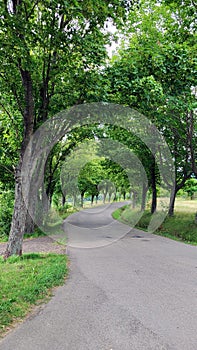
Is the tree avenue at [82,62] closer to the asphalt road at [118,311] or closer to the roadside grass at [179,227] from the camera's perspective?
the asphalt road at [118,311]

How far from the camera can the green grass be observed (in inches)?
175

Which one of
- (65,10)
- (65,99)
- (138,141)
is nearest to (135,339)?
(65,10)

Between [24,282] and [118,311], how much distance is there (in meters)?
2.35

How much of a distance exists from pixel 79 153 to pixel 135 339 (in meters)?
17.0

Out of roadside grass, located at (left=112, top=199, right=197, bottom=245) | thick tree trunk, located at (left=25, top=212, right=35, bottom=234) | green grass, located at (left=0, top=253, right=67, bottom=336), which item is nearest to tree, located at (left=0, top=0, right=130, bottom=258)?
green grass, located at (left=0, top=253, right=67, bottom=336)

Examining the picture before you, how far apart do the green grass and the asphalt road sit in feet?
0.83

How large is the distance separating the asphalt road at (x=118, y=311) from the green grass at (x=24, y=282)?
25cm

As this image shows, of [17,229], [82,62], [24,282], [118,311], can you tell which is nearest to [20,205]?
[17,229]

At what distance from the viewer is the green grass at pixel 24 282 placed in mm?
4449

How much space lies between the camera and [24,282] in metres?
5.89

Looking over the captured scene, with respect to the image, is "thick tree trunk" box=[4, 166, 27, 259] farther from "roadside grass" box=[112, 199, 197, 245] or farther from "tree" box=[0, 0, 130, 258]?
"roadside grass" box=[112, 199, 197, 245]

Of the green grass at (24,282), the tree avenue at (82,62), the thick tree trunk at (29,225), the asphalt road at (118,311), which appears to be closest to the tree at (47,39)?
the tree avenue at (82,62)

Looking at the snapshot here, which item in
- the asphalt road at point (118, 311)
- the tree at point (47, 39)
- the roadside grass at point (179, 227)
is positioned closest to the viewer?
the asphalt road at point (118, 311)

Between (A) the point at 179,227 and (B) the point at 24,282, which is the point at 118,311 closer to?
(B) the point at 24,282
